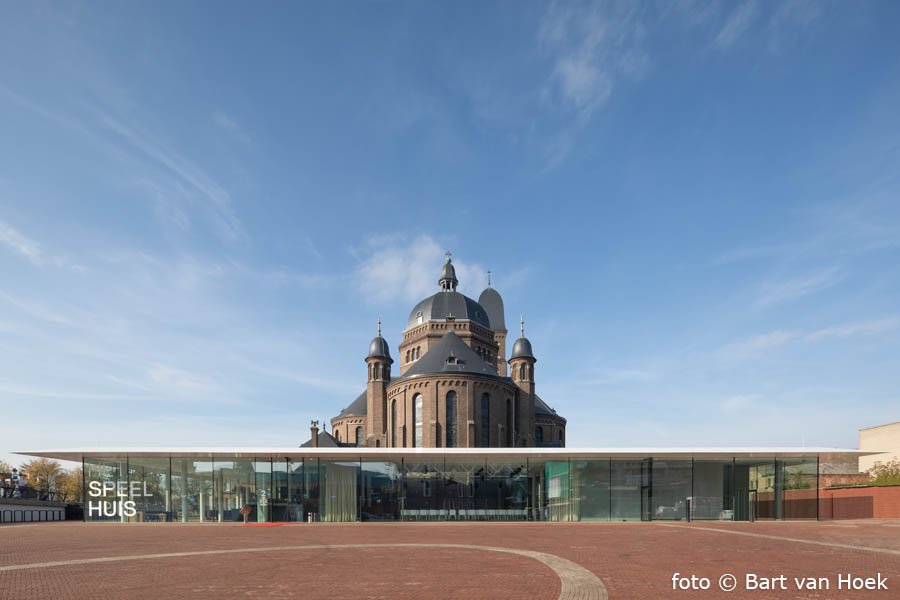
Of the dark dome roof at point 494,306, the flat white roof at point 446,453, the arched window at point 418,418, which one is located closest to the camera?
the flat white roof at point 446,453

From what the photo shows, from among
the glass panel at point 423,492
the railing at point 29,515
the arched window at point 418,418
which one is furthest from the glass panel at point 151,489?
the arched window at point 418,418

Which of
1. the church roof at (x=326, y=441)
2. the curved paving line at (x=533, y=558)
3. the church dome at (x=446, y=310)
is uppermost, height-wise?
the church dome at (x=446, y=310)

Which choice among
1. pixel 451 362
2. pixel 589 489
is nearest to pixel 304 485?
pixel 589 489

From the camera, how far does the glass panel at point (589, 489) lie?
112 feet

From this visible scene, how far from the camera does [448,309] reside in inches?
2724

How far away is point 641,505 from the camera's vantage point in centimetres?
3416

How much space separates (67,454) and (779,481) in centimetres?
3624

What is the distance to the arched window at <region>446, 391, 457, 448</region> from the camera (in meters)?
54.6

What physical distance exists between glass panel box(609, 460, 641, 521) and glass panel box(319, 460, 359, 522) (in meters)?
13.3

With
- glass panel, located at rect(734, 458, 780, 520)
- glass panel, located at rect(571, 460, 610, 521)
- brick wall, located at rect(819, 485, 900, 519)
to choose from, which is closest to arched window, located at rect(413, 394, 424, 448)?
glass panel, located at rect(571, 460, 610, 521)

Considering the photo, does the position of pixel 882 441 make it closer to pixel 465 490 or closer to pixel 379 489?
pixel 465 490

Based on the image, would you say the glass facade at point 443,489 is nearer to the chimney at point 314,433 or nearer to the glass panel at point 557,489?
the glass panel at point 557,489

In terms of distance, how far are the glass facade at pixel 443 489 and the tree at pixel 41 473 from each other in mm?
52598

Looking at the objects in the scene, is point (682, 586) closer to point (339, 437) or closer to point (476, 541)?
point (476, 541)
